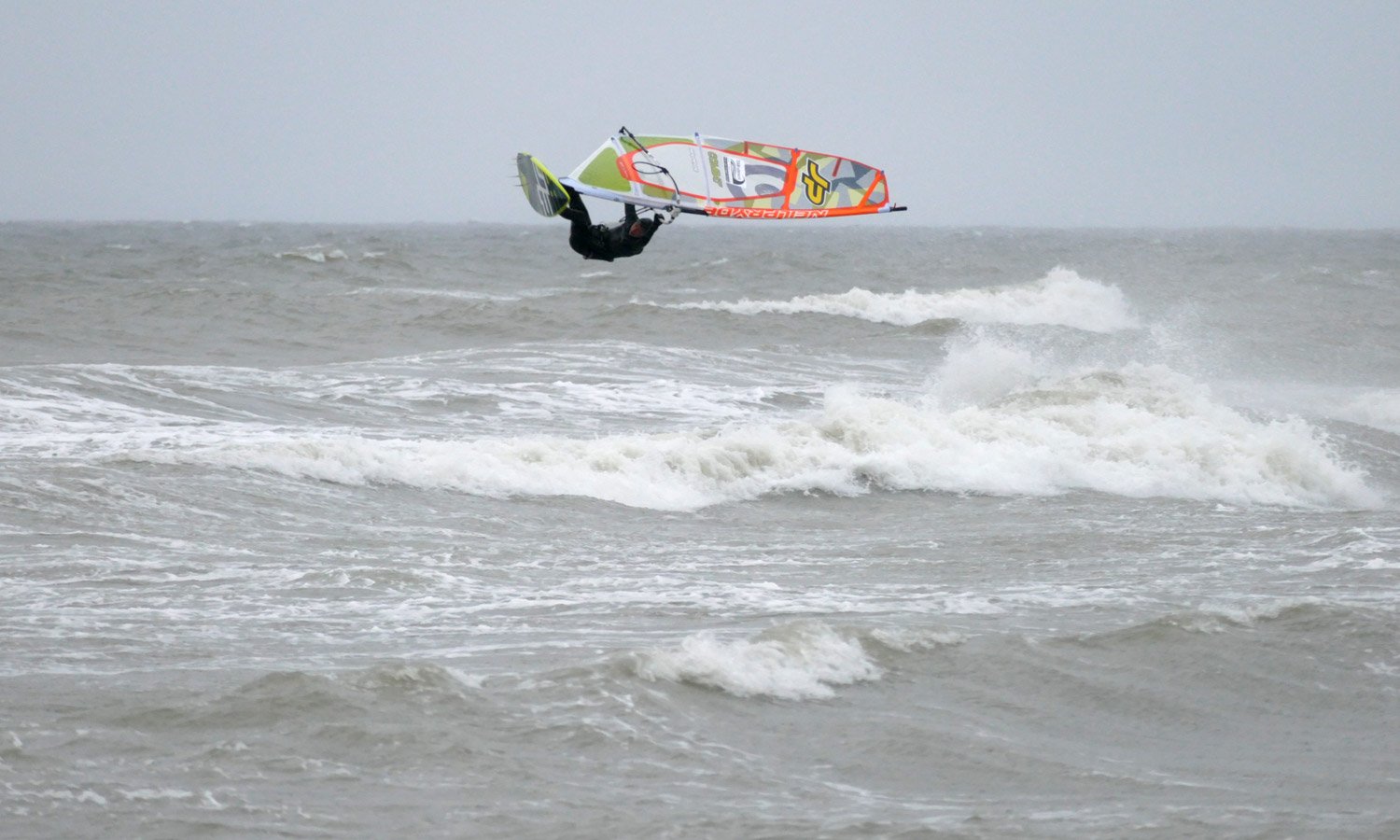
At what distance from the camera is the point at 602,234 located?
11.9 m

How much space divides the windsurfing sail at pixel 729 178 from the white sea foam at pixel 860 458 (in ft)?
7.79

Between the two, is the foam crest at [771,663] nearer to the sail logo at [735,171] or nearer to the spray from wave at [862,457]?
the spray from wave at [862,457]

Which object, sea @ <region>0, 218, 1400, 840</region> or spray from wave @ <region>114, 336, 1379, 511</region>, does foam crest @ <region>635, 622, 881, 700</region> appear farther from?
spray from wave @ <region>114, 336, 1379, 511</region>

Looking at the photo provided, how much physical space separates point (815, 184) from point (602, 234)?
217 cm

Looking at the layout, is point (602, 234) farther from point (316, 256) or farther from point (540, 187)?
point (316, 256)

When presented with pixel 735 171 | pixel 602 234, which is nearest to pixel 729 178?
pixel 735 171

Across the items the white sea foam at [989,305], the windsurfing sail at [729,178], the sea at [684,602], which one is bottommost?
the sea at [684,602]

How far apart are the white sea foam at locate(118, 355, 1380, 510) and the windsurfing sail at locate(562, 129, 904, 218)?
7.79ft

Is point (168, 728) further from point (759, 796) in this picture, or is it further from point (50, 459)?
point (50, 459)

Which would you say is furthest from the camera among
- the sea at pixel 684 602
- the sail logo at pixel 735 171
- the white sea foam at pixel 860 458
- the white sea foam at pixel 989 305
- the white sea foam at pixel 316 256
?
the white sea foam at pixel 316 256

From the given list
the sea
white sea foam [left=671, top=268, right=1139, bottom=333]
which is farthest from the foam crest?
white sea foam [left=671, top=268, right=1139, bottom=333]

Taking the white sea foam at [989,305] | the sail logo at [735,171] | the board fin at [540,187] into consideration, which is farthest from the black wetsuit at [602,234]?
the white sea foam at [989,305]

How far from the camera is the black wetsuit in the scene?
1184cm

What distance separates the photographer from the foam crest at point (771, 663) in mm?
6863
